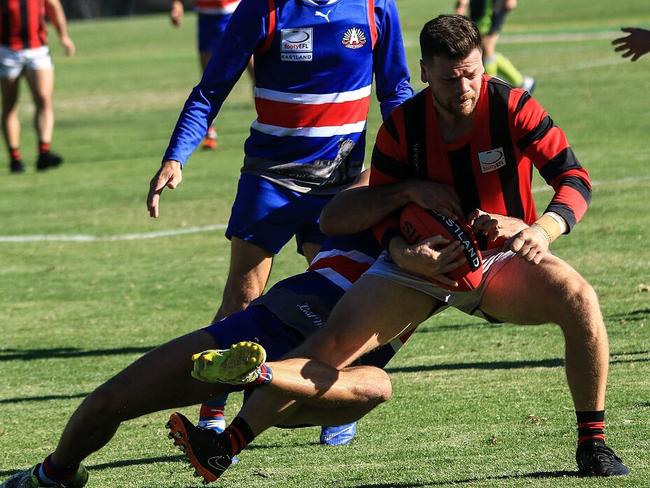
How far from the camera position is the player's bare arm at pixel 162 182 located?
5.90 metres

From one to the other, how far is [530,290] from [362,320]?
635 mm

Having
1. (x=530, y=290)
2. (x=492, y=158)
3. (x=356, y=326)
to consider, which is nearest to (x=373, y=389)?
(x=356, y=326)

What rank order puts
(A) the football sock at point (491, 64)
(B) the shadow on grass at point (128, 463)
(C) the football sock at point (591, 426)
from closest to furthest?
(C) the football sock at point (591, 426), (B) the shadow on grass at point (128, 463), (A) the football sock at point (491, 64)

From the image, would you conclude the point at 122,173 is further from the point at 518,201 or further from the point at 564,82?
the point at 518,201

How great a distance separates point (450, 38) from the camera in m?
5.29

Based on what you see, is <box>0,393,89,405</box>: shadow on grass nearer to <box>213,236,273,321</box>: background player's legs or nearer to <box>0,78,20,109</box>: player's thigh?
<box>213,236,273,321</box>: background player's legs

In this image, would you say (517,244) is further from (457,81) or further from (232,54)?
(232,54)

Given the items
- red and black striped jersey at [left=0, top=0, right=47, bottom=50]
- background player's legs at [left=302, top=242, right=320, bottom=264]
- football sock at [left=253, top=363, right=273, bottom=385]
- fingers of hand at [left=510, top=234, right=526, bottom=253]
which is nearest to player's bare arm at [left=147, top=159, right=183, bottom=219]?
background player's legs at [left=302, top=242, right=320, bottom=264]

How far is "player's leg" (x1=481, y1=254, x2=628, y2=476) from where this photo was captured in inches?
206

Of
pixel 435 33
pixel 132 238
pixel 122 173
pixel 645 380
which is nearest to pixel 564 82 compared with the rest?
pixel 122 173

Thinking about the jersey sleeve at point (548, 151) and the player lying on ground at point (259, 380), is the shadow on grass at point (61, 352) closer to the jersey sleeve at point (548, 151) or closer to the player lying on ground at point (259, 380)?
the player lying on ground at point (259, 380)

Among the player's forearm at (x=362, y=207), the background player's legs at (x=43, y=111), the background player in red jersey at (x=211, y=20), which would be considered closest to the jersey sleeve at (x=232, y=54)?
the player's forearm at (x=362, y=207)

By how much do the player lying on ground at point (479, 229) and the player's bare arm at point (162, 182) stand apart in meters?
0.85

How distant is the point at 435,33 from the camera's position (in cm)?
534
